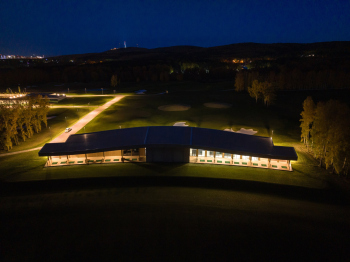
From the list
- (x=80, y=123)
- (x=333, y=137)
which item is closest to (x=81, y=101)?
(x=80, y=123)

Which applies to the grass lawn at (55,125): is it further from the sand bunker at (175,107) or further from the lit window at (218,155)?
the lit window at (218,155)

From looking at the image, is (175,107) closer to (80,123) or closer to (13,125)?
(80,123)

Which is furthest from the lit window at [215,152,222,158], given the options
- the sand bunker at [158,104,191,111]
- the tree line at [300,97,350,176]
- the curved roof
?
the sand bunker at [158,104,191,111]

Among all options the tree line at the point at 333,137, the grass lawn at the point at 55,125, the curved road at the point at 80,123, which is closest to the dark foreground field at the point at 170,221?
the tree line at the point at 333,137

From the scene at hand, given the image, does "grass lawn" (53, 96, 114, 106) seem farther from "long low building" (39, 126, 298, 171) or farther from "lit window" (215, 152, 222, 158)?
"lit window" (215, 152, 222, 158)

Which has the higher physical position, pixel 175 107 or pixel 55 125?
pixel 175 107

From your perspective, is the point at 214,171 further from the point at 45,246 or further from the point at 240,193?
the point at 45,246
